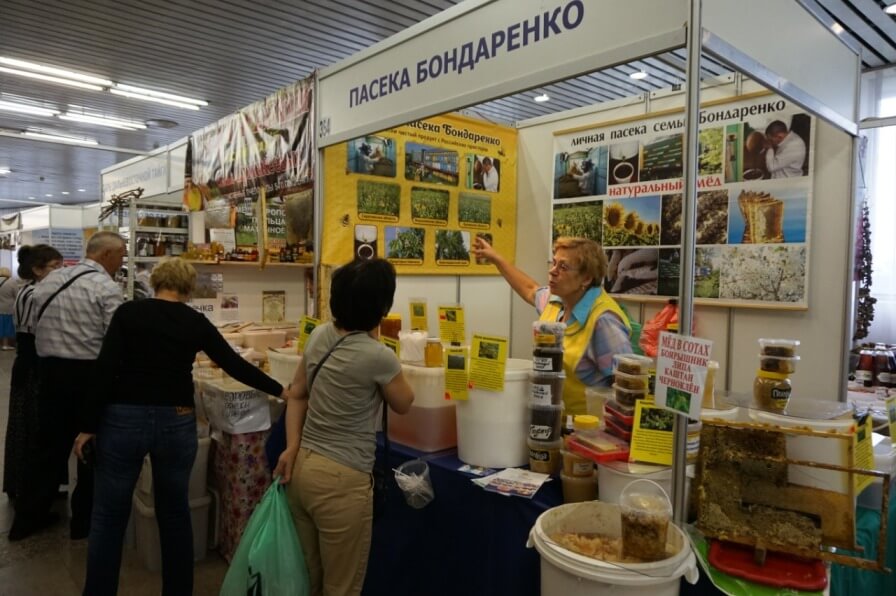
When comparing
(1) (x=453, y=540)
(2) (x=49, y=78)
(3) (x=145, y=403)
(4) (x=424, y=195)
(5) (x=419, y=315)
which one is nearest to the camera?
(1) (x=453, y=540)

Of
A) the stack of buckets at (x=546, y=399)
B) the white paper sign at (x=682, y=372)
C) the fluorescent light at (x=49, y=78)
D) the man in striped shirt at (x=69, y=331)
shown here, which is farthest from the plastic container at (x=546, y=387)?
the fluorescent light at (x=49, y=78)

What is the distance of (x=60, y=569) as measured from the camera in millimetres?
2994

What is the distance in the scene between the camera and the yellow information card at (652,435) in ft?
5.11

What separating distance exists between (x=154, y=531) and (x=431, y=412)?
1.79m

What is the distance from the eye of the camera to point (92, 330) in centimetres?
304

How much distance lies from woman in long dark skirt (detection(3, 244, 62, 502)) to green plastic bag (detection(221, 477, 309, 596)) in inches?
88.5

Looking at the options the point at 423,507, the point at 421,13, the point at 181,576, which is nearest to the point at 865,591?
the point at 423,507

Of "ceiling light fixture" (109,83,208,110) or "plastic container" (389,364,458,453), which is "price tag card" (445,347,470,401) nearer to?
"plastic container" (389,364,458,453)

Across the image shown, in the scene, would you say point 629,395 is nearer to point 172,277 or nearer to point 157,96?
point 172,277

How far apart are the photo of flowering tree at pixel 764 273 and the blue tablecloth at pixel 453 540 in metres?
1.87

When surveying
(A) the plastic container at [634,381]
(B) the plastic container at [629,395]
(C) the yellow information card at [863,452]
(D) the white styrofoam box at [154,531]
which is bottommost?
(D) the white styrofoam box at [154,531]

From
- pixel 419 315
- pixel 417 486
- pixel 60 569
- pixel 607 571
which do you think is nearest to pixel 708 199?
Result: pixel 419 315

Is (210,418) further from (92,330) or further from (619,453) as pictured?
(619,453)

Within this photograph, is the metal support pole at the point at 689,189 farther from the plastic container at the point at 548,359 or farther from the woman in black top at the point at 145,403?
the woman in black top at the point at 145,403
